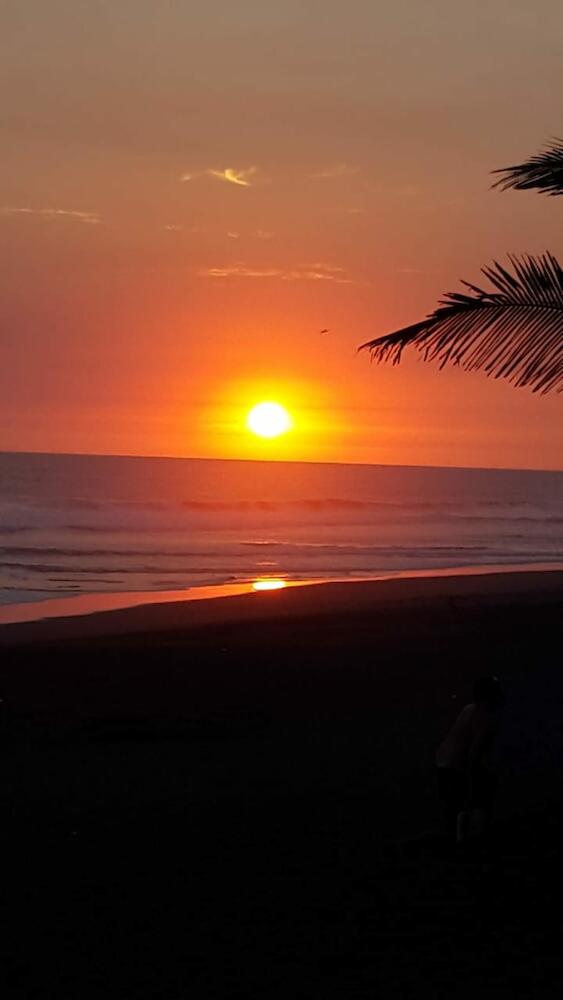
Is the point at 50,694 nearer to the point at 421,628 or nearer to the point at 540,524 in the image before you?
the point at 421,628

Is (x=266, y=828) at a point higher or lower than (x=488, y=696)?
lower

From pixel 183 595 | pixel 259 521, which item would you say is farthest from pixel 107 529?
pixel 183 595

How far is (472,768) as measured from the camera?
7.64 meters

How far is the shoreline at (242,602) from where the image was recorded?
70.9 ft

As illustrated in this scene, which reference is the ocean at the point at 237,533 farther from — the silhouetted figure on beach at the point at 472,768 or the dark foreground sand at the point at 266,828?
the silhouetted figure on beach at the point at 472,768

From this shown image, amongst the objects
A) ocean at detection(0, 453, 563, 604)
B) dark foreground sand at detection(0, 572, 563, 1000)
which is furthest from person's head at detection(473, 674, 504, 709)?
ocean at detection(0, 453, 563, 604)

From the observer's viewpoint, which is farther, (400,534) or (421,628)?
(400,534)

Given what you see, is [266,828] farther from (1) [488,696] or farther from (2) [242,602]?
(2) [242,602]

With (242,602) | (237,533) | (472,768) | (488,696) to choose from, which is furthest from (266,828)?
(237,533)

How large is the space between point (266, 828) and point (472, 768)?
156 cm

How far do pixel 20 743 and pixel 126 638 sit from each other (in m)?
8.06

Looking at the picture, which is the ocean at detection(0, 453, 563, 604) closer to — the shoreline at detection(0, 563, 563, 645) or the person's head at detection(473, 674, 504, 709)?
the shoreline at detection(0, 563, 563, 645)

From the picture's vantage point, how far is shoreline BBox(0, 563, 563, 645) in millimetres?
21625

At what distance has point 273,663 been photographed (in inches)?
672
